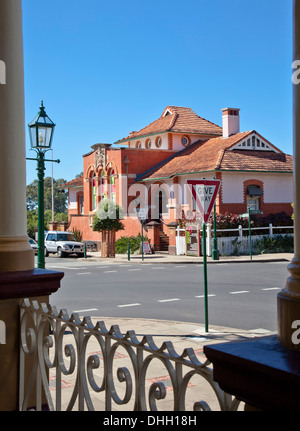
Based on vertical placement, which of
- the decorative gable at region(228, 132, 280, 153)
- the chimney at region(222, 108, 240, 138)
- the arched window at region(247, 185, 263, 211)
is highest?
the chimney at region(222, 108, 240, 138)

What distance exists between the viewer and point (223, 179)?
31812mm

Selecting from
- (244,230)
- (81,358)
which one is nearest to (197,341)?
(81,358)

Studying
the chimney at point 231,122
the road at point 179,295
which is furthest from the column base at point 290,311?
the chimney at point 231,122

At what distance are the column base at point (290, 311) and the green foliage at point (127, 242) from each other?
30.8m

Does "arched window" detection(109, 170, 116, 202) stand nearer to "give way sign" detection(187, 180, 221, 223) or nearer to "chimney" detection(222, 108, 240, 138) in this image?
"chimney" detection(222, 108, 240, 138)

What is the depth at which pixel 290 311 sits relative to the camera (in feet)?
7.38

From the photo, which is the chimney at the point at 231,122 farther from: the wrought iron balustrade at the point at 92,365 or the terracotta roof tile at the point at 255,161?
the wrought iron balustrade at the point at 92,365

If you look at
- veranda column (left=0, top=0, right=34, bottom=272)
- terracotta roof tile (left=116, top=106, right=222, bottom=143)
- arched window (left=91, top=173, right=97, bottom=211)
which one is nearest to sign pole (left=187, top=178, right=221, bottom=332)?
veranda column (left=0, top=0, right=34, bottom=272)

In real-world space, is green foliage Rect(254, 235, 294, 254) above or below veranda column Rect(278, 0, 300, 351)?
below

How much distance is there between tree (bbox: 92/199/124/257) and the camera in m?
30.4

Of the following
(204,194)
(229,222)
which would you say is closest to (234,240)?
A: (229,222)

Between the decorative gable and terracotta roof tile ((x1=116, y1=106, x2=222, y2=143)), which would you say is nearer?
the decorative gable
